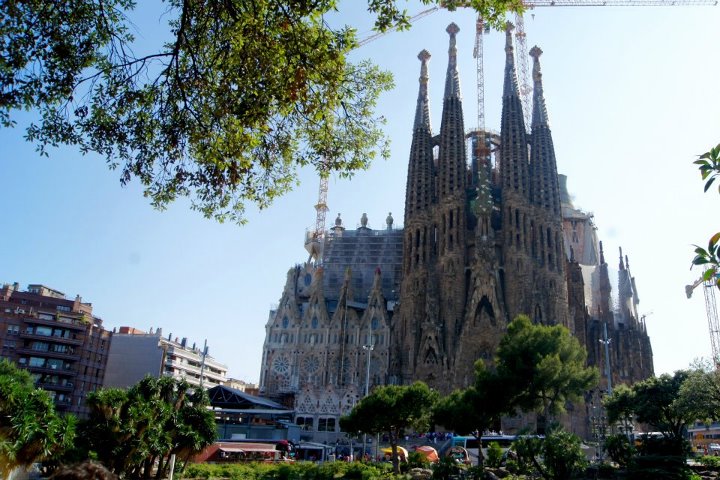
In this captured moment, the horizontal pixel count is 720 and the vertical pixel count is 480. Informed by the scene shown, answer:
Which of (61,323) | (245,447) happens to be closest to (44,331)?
(61,323)

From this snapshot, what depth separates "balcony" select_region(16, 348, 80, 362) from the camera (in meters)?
55.8

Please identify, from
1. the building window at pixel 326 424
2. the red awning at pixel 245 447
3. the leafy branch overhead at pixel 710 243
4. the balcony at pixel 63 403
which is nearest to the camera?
the leafy branch overhead at pixel 710 243

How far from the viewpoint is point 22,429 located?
1359cm

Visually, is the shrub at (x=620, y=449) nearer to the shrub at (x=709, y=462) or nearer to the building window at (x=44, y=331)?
the shrub at (x=709, y=462)

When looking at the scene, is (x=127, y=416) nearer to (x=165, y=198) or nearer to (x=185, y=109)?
(x=165, y=198)

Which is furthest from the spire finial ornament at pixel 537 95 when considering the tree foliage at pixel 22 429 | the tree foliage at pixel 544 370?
the tree foliage at pixel 22 429

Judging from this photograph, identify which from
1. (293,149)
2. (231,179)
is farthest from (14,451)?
(293,149)

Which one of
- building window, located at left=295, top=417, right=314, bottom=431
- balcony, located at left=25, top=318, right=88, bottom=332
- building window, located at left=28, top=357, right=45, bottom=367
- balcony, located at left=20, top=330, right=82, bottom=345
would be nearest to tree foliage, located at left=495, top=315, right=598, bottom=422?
building window, located at left=295, top=417, right=314, bottom=431

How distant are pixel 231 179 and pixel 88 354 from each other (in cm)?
5717

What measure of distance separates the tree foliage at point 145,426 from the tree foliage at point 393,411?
10.4m

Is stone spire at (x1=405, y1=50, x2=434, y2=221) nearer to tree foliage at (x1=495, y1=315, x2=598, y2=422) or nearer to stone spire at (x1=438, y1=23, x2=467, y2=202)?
stone spire at (x1=438, y1=23, x2=467, y2=202)

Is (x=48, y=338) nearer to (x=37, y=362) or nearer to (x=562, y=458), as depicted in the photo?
(x=37, y=362)

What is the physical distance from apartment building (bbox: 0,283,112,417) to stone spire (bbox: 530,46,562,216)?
46.6m

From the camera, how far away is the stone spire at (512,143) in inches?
2371
